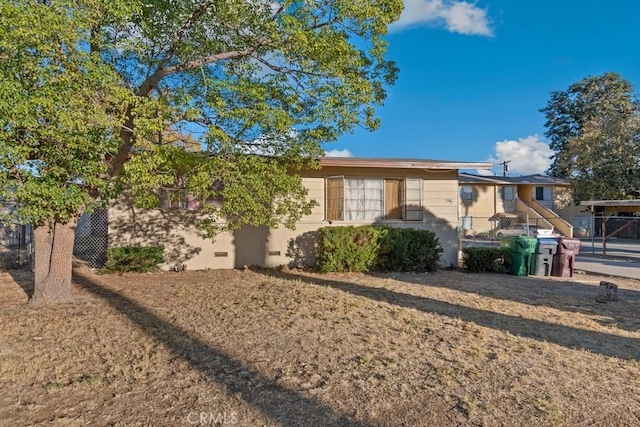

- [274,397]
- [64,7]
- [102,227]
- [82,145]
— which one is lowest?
[274,397]

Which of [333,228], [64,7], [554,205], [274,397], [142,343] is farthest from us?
[554,205]

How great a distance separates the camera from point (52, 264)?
6570 millimetres

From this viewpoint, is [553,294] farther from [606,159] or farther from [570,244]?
[606,159]

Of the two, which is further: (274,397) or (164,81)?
(164,81)

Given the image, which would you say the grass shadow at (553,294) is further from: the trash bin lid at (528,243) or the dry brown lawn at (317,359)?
the trash bin lid at (528,243)

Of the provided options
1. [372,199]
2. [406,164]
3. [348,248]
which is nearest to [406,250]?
[348,248]

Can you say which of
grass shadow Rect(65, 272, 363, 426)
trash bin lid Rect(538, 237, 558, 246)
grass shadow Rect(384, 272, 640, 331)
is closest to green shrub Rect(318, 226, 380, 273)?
grass shadow Rect(384, 272, 640, 331)

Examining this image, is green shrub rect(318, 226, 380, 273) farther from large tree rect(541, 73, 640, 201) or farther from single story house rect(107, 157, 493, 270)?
large tree rect(541, 73, 640, 201)

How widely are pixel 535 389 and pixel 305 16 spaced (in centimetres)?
602

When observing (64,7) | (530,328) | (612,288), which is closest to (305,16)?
(64,7)

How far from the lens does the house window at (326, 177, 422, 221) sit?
10.9 meters

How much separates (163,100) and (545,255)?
9.30 meters

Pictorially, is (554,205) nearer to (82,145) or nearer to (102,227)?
(102,227)

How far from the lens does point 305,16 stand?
268 inches
